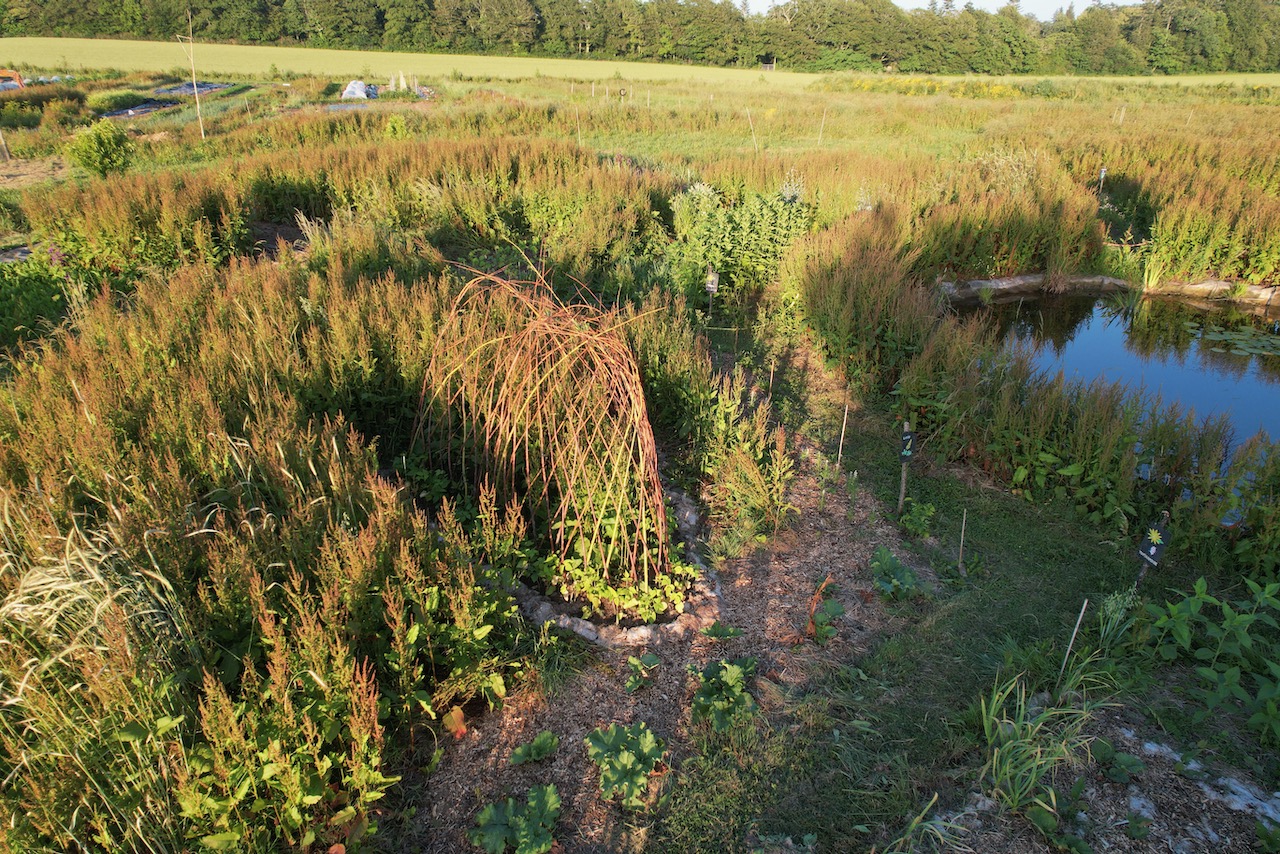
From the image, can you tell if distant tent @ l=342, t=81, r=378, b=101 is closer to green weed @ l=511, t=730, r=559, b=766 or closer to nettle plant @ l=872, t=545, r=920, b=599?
nettle plant @ l=872, t=545, r=920, b=599

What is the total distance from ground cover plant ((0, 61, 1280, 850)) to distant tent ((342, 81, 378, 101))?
21.2 meters

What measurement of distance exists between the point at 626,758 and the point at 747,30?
6623cm

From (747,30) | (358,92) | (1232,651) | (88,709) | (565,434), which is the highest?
(747,30)

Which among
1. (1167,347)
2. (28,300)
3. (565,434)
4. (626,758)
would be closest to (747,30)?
(1167,347)

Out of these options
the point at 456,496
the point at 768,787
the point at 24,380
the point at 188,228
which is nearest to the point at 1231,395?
the point at 768,787

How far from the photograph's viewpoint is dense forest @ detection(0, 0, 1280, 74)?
157 feet

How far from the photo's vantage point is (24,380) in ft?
12.7

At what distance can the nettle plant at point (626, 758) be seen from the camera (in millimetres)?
2623

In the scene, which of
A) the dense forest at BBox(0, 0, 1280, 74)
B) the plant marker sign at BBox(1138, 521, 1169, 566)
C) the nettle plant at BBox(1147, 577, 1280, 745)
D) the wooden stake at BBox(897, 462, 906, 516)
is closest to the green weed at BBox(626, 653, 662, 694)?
the wooden stake at BBox(897, 462, 906, 516)

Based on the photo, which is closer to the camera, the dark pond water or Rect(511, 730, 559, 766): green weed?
Rect(511, 730, 559, 766): green weed

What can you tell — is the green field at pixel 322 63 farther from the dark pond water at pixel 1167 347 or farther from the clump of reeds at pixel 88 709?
the clump of reeds at pixel 88 709

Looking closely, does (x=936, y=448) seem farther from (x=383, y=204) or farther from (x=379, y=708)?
(x=383, y=204)

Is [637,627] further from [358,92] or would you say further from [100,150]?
[358,92]

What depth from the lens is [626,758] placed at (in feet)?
8.69
